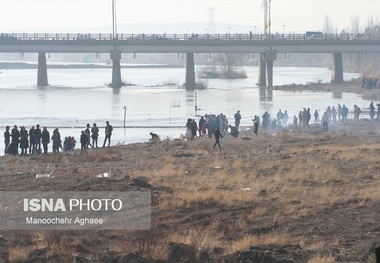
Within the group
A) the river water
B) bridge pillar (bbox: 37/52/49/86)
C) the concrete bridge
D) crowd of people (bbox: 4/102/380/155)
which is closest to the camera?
crowd of people (bbox: 4/102/380/155)

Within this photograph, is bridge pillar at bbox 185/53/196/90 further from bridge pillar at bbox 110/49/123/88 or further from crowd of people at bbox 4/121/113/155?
crowd of people at bbox 4/121/113/155

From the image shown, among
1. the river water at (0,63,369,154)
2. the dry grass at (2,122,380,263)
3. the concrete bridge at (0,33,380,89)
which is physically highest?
the concrete bridge at (0,33,380,89)

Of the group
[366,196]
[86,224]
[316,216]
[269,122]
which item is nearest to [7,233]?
[86,224]

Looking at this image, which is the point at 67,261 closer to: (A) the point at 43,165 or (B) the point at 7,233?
(B) the point at 7,233

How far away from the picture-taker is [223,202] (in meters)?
19.1

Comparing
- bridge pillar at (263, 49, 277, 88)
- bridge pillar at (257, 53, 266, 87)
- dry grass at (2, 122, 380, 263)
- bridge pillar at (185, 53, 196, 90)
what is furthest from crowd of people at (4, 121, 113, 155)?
bridge pillar at (257, 53, 266, 87)

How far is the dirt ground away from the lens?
14164 millimetres

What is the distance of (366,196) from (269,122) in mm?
28752

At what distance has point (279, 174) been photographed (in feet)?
78.8

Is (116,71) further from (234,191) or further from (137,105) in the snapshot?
(234,191)

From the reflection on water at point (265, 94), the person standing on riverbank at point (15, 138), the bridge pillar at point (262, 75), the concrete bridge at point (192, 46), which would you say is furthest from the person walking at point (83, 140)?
the bridge pillar at point (262, 75)

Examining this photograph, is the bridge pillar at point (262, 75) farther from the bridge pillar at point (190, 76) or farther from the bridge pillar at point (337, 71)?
the bridge pillar at point (190, 76)

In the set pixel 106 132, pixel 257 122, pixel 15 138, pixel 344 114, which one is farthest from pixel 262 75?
pixel 15 138

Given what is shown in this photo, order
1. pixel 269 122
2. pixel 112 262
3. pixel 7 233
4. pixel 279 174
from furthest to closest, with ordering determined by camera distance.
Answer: pixel 269 122 < pixel 279 174 < pixel 7 233 < pixel 112 262
